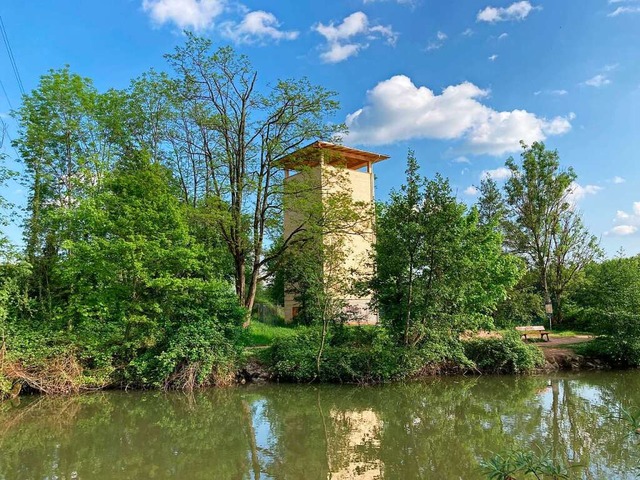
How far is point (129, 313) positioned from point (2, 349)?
3180 millimetres

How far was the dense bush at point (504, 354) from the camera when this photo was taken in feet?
48.4

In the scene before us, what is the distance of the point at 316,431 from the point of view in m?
8.66

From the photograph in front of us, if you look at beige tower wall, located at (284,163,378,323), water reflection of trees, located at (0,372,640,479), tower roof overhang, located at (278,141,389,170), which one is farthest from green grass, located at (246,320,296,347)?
tower roof overhang, located at (278,141,389,170)

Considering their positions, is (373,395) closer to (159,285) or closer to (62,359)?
(159,285)

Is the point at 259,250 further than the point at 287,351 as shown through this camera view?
Yes

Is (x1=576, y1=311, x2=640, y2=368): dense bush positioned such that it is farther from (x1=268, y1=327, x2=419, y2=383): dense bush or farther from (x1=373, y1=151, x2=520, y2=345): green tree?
(x1=268, y1=327, x2=419, y2=383): dense bush

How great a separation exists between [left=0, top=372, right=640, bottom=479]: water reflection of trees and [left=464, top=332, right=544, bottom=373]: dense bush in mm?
1637

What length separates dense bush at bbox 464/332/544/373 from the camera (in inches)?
581

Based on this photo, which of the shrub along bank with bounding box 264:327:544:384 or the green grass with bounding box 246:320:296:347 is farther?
the green grass with bounding box 246:320:296:347

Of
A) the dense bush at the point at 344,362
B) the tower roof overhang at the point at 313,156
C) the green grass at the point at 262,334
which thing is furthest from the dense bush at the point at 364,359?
the tower roof overhang at the point at 313,156

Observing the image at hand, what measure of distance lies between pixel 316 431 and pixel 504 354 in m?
8.70

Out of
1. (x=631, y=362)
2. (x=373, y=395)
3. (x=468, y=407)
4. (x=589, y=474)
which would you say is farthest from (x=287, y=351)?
(x=631, y=362)

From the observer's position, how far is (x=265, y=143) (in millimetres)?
17781

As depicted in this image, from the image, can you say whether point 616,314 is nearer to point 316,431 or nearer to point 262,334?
point 316,431
